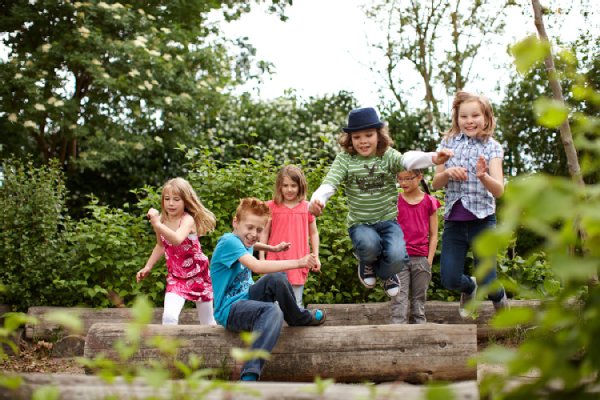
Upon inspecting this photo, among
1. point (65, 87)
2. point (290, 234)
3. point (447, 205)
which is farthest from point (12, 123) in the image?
point (447, 205)

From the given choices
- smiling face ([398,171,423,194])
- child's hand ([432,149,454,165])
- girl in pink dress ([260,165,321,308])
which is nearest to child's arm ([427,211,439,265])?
smiling face ([398,171,423,194])

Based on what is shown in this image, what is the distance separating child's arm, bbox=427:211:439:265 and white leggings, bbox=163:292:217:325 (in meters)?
1.70

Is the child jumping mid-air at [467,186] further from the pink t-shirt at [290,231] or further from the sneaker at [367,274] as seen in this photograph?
the pink t-shirt at [290,231]

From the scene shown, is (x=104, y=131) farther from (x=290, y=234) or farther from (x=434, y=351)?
(x=434, y=351)

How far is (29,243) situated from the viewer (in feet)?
23.4

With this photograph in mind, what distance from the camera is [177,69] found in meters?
12.0

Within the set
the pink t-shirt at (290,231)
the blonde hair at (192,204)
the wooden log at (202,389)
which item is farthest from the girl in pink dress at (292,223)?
the wooden log at (202,389)

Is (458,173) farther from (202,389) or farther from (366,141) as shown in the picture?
(202,389)

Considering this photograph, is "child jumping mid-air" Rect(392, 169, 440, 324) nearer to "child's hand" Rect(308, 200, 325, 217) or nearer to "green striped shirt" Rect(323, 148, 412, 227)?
"green striped shirt" Rect(323, 148, 412, 227)

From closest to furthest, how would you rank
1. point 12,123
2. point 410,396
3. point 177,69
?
point 410,396, point 12,123, point 177,69

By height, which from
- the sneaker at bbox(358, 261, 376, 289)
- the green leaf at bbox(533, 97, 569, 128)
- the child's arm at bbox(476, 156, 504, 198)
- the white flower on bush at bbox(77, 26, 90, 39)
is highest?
the white flower on bush at bbox(77, 26, 90, 39)

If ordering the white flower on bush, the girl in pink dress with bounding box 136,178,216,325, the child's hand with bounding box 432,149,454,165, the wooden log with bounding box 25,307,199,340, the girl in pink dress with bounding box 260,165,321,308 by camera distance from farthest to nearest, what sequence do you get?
the white flower on bush → the wooden log with bounding box 25,307,199,340 → the girl in pink dress with bounding box 260,165,321,308 → the girl in pink dress with bounding box 136,178,216,325 → the child's hand with bounding box 432,149,454,165

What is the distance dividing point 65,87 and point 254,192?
18.5ft

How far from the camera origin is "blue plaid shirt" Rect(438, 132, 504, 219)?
15.8ft
